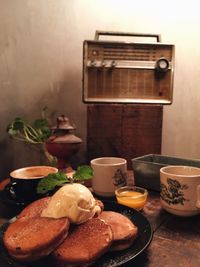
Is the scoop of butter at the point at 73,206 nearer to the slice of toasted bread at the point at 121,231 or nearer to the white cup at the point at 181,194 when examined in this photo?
the slice of toasted bread at the point at 121,231

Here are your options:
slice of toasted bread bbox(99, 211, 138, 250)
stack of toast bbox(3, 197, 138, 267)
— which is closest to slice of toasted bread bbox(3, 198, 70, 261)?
stack of toast bbox(3, 197, 138, 267)

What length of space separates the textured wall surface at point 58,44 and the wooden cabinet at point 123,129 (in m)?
0.41

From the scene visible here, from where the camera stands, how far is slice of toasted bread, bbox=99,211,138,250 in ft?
1.93

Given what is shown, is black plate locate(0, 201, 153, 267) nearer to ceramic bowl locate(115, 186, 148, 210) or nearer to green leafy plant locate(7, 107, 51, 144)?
ceramic bowl locate(115, 186, 148, 210)

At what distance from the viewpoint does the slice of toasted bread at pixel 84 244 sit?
0.51 metres

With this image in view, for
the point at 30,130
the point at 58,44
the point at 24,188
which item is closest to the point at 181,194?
the point at 24,188

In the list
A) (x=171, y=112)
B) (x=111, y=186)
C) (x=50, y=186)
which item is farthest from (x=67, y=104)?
(x=50, y=186)

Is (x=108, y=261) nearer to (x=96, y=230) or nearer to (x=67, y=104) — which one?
(x=96, y=230)

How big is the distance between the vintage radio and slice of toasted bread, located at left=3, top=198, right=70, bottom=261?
3.10 ft

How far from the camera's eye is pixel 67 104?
1932 millimetres

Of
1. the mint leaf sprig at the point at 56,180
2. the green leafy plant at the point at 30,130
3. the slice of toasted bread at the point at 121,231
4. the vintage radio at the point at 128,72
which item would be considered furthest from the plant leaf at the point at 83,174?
the green leafy plant at the point at 30,130

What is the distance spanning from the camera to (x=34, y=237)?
1.77 feet

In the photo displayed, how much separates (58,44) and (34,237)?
1605 mm

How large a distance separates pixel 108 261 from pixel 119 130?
1066 mm
